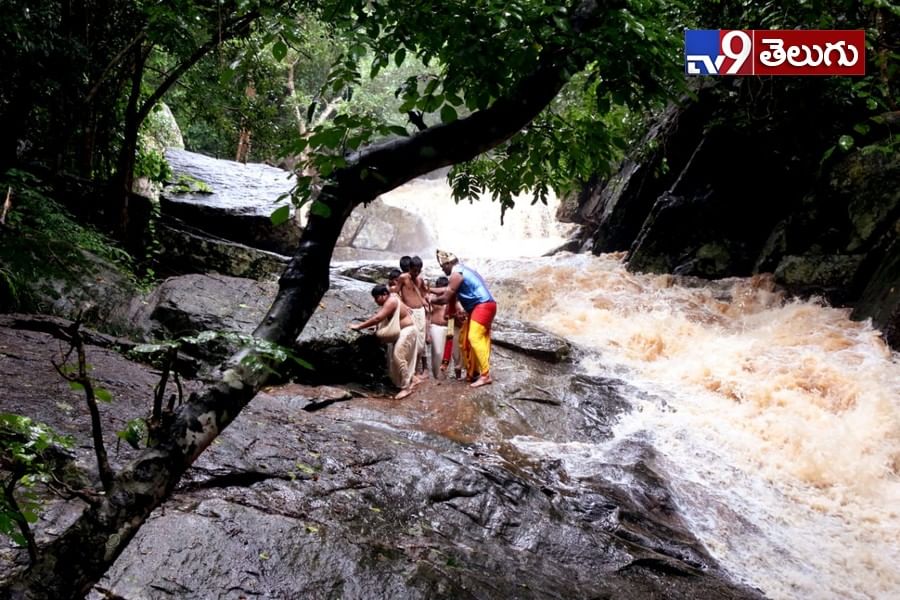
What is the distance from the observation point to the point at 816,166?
11.9 meters

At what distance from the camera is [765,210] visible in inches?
524

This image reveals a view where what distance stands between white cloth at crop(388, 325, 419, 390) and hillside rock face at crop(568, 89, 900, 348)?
4.95m

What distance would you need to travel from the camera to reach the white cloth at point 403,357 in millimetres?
7438

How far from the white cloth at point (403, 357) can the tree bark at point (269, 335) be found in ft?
18.2

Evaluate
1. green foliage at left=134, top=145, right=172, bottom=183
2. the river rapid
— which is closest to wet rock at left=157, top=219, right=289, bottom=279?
green foliage at left=134, top=145, right=172, bottom=183

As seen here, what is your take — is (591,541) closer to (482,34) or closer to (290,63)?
(482,34)

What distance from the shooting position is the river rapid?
4.90 metres

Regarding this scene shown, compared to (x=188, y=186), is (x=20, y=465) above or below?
below

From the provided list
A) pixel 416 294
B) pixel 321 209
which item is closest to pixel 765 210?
pixel 416 294

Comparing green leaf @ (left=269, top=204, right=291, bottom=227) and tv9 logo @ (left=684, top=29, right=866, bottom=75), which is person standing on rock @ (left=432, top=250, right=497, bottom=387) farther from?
green leaf @ (left=269, top=204, right=291, bottom=227)

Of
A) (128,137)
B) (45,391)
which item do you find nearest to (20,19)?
(128,137)

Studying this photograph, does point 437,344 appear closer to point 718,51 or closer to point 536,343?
point 536,343

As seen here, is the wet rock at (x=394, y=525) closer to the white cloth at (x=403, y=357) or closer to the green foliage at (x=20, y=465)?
the green foliage at (x=20, y=465)

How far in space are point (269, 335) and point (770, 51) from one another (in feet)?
22.4
